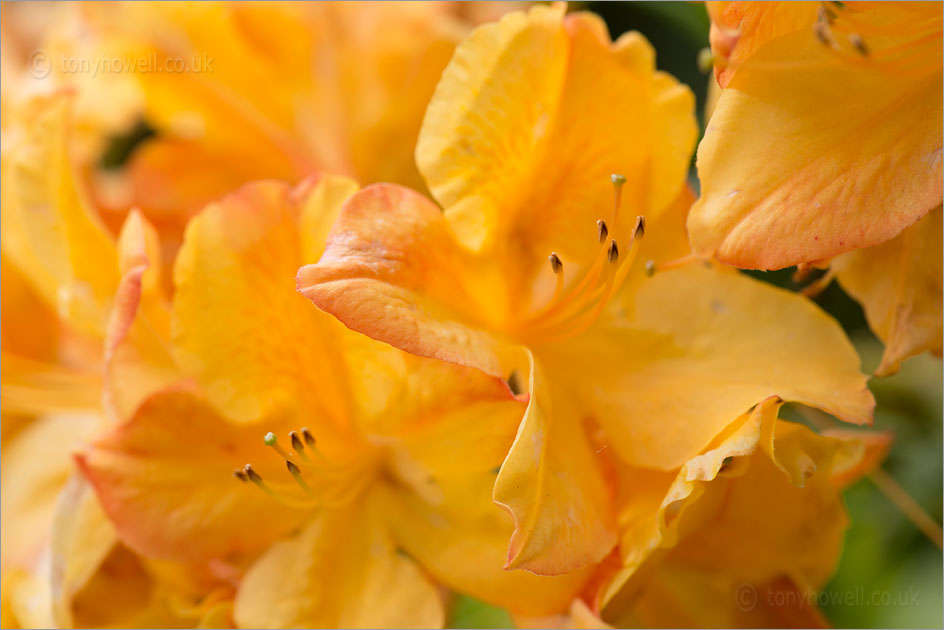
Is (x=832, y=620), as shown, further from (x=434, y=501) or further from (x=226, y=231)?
(x=226, y=231)

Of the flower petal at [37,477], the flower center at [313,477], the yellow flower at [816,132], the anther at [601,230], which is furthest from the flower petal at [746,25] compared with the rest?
the flower petal at [37,477]

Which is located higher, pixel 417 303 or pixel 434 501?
pixel 417 303

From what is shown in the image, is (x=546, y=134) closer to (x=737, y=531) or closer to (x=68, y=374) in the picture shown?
(x=737, y=531)

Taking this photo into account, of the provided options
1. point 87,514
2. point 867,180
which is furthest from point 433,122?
point 87,514

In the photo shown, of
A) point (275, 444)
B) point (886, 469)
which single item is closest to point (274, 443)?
point (275, 444)

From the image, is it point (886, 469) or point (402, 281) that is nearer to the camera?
point (402, 281)

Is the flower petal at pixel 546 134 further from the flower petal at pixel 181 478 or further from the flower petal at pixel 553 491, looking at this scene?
the flower petal at pixel 181 478
